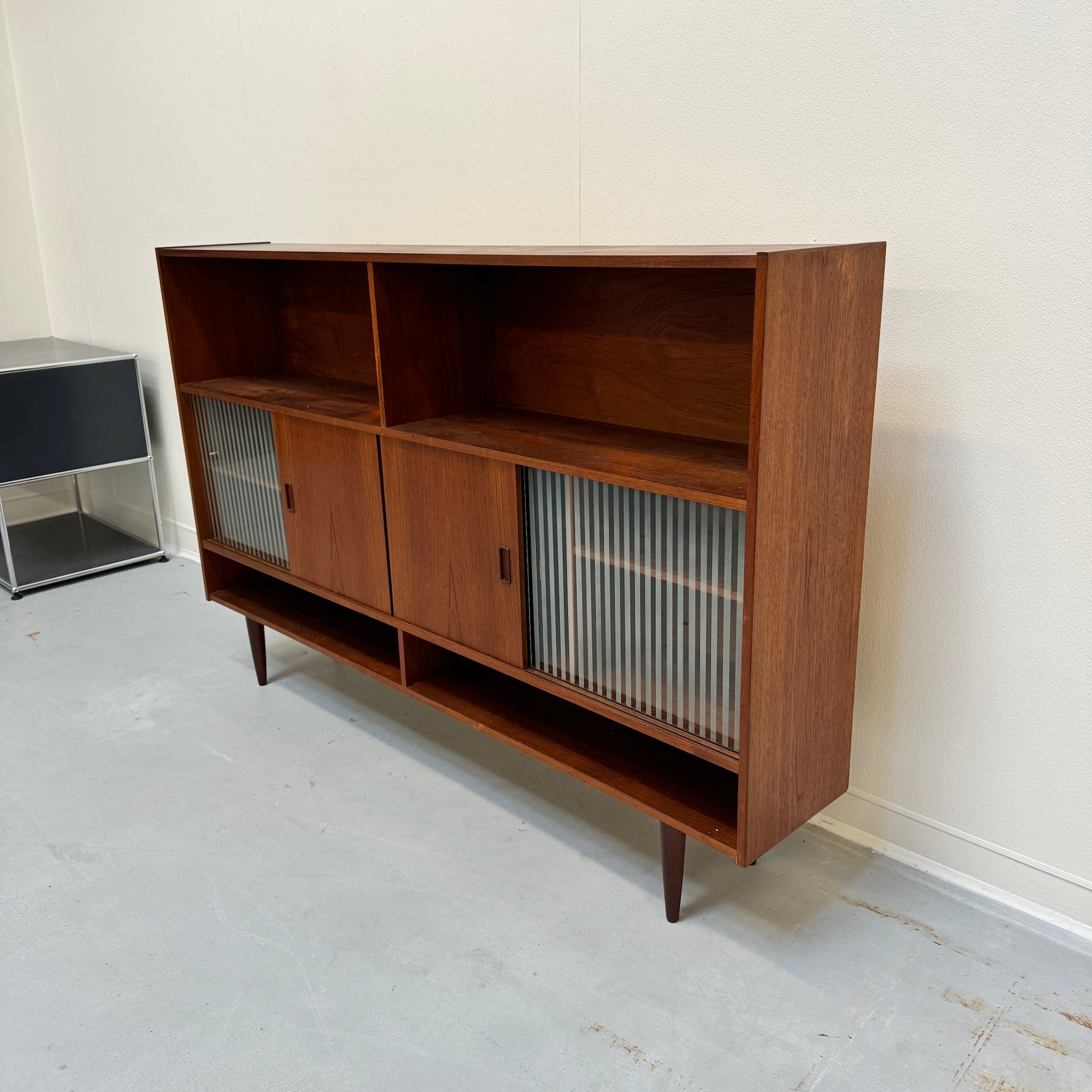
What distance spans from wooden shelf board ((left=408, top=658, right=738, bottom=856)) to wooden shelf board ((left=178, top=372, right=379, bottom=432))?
2.06 ft

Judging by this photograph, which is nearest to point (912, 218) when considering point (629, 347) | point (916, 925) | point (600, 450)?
point (629, 347)

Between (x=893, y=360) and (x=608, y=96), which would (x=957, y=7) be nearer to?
(x=893, y=360)

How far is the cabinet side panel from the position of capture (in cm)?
149

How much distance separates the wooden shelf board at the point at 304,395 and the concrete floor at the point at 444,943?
0.88m

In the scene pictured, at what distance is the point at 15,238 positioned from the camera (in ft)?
14.3

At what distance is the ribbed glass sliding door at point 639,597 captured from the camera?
1672mm

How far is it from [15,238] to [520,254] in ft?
11.5

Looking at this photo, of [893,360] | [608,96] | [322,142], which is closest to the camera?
[893,360]

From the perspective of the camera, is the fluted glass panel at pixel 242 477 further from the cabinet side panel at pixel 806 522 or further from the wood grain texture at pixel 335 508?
the cabinet side panel at pixel 806 522

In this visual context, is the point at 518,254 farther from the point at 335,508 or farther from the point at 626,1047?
the point at 626,1047

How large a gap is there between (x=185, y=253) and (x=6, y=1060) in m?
1.81

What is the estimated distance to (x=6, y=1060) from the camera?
1649 millimetres

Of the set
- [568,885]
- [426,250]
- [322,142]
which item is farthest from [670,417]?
[322,142]

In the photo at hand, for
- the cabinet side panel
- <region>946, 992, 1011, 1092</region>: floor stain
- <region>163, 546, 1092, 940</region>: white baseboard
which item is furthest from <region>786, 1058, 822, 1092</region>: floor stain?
<region>163, 546, 1092, 940</region>: white baseboard
